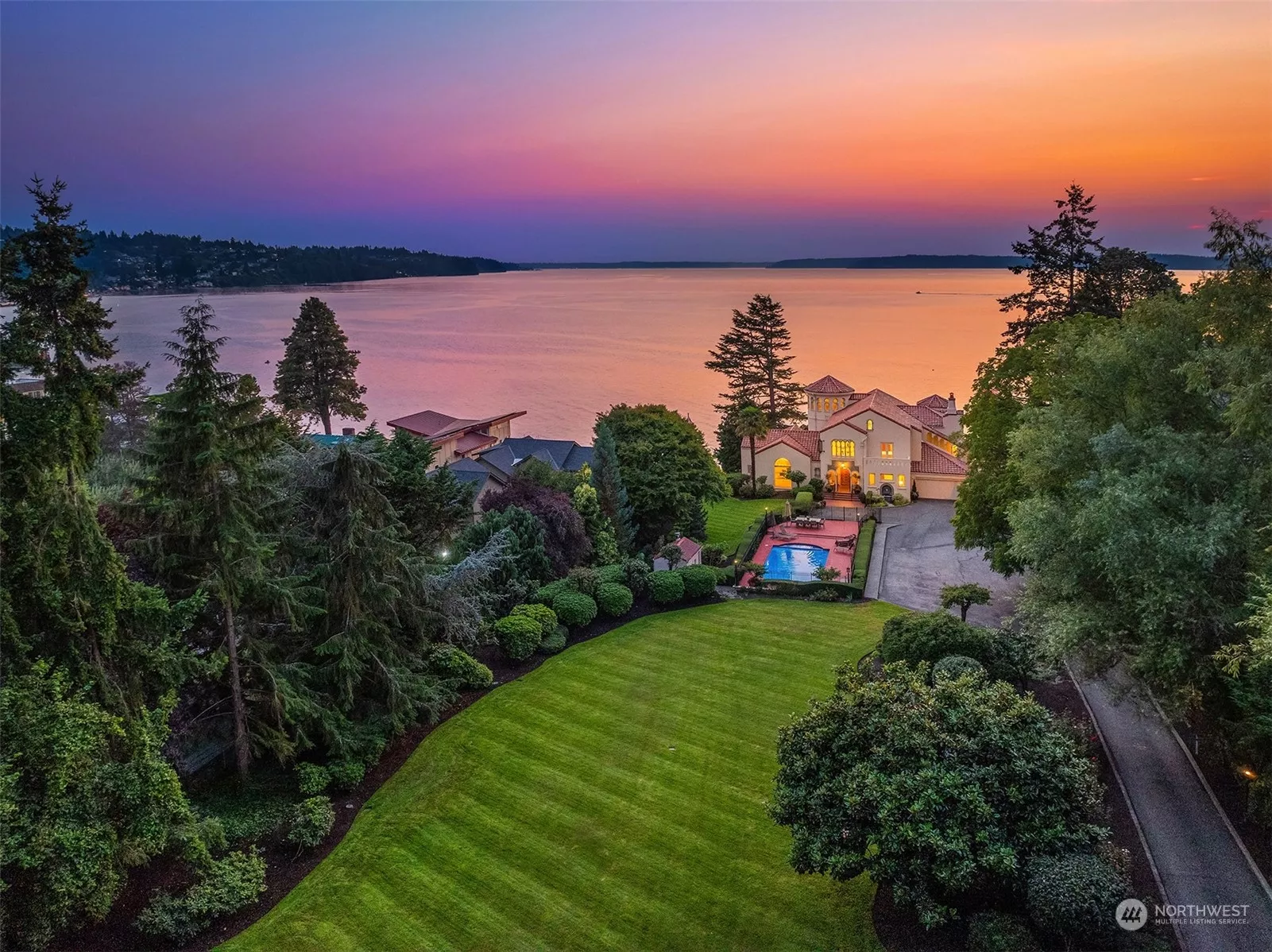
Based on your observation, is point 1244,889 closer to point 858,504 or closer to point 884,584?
point 884,584

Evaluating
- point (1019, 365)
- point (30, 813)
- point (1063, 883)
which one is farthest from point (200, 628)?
point (1019, 365)

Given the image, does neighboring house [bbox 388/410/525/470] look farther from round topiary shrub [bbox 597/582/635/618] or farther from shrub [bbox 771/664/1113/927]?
shrub [bbox 771/664/1113/927]

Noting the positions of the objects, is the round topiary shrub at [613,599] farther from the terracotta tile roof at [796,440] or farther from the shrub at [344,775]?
the terracotta tile roof at [796,440]

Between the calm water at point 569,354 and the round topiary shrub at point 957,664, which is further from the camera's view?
the calm water at point 569,354

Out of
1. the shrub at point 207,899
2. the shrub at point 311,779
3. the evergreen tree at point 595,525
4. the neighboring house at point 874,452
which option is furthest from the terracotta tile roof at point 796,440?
the shrub at point 207,899

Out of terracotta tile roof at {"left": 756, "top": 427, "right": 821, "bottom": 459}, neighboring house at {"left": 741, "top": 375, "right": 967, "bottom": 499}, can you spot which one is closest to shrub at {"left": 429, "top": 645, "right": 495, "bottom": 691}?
neighboring house at {"left": 741, "top": 375, "right": 967, "bottom": 499}

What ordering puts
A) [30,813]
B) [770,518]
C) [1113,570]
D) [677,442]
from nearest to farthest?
[30,813] → [1113,570] → [677,442] → [770,518]

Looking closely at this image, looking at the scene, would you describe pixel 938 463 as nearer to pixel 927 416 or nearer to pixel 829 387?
pixel 927 416

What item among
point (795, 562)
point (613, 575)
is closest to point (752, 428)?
point (795, 562)
